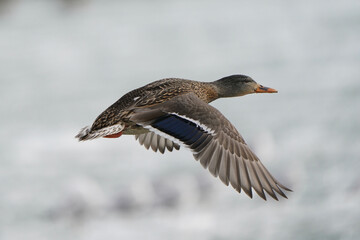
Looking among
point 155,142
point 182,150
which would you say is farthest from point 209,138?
point 182,150

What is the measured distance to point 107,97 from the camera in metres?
12.4

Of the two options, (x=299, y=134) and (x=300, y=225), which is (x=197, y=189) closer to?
(x=300, y=225)

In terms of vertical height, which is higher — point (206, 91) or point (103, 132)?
point (206, 91)

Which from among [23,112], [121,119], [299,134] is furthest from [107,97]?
[121,119]

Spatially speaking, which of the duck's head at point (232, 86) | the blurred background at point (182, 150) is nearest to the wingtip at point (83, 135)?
the duck's head at point (232, 86)

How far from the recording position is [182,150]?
10.7 meters

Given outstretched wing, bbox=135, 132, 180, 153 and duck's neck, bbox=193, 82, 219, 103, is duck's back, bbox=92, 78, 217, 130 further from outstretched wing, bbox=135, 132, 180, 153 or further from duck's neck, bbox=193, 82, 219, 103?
outstretched wing, bbox=135, 132, 180, 153

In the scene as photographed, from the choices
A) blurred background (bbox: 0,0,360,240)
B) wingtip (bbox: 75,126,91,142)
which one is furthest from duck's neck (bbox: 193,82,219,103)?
blurred background (bbox: 0,0,360,240)

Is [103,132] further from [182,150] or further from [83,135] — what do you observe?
[182,150]

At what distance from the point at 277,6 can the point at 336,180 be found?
789cm

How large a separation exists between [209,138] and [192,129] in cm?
12

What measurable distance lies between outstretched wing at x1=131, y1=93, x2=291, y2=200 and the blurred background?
4.05 meters

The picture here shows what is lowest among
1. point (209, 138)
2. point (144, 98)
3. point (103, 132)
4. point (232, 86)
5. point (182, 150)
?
point (209, 138)

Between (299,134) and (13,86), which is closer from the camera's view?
(299,134)
